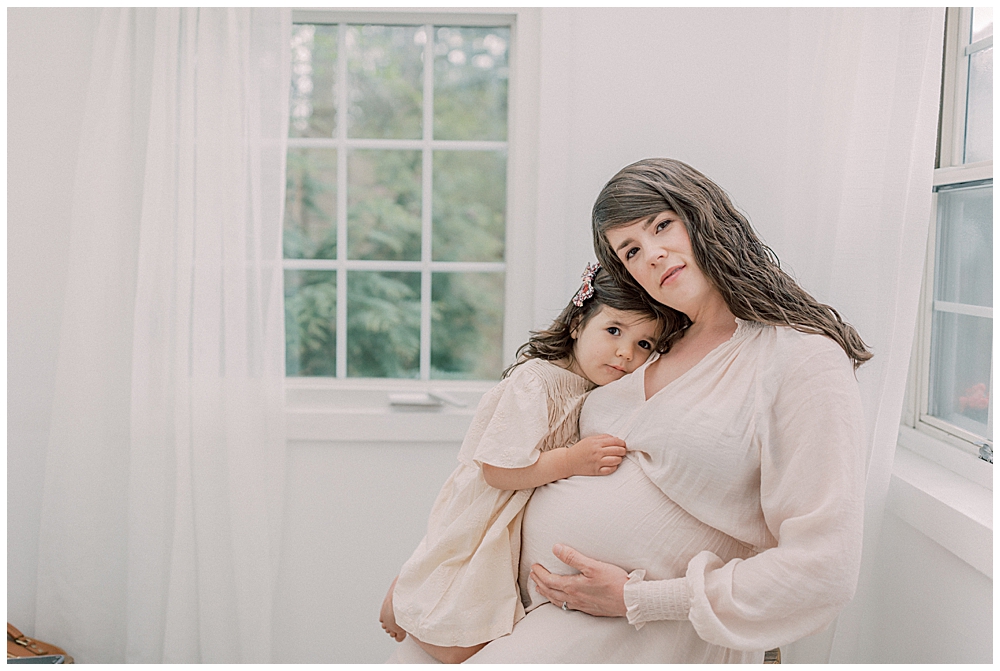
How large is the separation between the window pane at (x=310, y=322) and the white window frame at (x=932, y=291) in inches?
59.7

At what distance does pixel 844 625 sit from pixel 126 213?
1980mm

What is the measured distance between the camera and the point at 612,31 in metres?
1.92

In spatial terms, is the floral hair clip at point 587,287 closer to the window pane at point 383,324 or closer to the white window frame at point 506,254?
the white window frame at point 506,254

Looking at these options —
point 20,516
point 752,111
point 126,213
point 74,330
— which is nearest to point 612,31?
point 752,111

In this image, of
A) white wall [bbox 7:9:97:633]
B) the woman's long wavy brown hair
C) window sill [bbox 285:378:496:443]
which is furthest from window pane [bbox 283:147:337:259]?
the woman's long wavy brown hair

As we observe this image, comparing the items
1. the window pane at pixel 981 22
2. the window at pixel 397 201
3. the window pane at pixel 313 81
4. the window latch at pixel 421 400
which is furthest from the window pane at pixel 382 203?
the window pane at pixel 981 22

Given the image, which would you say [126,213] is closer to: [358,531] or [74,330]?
[74,330]

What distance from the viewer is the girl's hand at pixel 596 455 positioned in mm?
1257

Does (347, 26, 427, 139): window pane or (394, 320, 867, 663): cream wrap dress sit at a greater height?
(347, 26, 427, 139): window pane

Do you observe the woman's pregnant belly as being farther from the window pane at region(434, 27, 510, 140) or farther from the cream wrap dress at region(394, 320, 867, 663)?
the window pane at region(434, 27, 510, 140)

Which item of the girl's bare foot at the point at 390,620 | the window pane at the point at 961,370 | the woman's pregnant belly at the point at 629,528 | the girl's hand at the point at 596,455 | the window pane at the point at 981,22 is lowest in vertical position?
the girl's bare foot at the point at 390,620

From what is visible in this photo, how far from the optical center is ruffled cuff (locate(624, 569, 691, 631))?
1.14m

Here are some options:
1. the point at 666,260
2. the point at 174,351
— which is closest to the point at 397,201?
the point at 174,351

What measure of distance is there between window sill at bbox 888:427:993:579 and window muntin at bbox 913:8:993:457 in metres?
0.07
